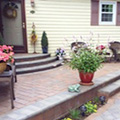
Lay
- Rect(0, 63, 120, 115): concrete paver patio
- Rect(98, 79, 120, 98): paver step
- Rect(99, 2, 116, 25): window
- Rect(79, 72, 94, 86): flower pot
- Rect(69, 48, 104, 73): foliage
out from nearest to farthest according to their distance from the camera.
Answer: Rect(0, 63, 120, 115): concrete paver patio
Rect(69, 48, 104, 73): foliage
Rect(79, 72, 94, 86): flower pot
Rect(98, 79, 120, 98): paver step
Rect(99, 2, 116, 25): window

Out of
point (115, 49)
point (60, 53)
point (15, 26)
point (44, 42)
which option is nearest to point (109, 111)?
point (60, 53)

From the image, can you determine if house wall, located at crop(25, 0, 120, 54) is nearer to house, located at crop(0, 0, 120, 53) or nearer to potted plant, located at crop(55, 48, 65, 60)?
house, located at crop(0, 0, 120, 53)

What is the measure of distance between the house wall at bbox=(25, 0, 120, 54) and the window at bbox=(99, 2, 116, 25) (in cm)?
21

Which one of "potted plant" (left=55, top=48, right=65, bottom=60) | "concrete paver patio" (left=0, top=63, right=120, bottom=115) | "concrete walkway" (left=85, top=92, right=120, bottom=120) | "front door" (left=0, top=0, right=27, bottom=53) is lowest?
"concrete walkway" (left=85, top=92, right=120, bottom=120)

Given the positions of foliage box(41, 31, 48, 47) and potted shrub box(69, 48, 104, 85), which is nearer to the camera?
potted shrub box(69, 48, 104, 85)

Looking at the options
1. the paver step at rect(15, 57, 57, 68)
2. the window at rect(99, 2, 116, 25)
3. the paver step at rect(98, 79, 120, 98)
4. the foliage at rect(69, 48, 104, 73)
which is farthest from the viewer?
the window at rect(99, 2, 116, 25)

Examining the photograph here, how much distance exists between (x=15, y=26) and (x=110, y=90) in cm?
448

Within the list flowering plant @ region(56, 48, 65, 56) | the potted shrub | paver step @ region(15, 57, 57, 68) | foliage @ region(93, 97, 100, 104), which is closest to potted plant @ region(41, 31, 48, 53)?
flowering plant @ region(56, 48, 65, 56)

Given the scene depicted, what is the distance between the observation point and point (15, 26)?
6695mm

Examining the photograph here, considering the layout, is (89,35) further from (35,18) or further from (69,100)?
(69,100)

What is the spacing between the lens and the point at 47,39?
671 centimetres

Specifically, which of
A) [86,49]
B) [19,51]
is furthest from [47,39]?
[86,49]

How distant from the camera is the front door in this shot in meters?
6.50

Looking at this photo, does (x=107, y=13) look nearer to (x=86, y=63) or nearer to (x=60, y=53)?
(x=60, y=53)
